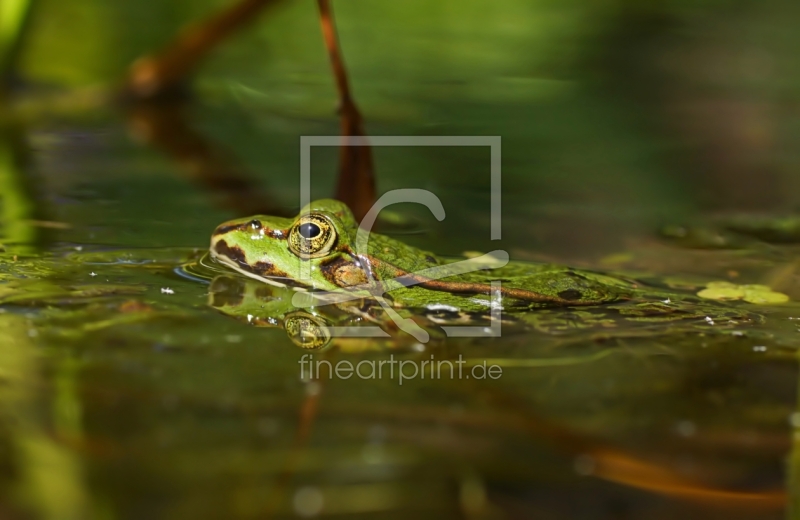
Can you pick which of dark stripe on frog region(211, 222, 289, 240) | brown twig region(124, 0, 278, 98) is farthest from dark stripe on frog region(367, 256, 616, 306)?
brown twig region(124, 0, 278, 98)

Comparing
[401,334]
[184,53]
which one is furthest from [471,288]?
[184,53]

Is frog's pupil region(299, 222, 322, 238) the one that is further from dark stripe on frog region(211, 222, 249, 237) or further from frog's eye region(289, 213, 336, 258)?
dark stripe on frog region(211, 222, 249, 237)

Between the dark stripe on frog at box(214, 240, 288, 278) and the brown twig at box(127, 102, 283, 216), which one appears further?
the brown twig at box(127, 102, 283, 216)

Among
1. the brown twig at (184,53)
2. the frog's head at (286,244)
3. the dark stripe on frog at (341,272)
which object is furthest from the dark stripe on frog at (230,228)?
the brown twig at (184,53)

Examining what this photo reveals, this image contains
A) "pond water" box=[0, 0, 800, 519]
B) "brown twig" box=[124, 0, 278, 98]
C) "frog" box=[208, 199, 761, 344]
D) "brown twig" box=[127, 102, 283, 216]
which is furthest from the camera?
"brown twig" box=[124, 0, 278, 98]

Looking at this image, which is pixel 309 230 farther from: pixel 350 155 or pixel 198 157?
pixel 198 157

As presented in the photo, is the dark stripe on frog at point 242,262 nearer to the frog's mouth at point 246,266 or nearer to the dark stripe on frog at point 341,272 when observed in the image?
the frog's mouth at point 246,266

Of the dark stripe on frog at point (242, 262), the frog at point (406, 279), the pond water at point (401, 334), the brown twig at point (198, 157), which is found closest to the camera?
the pond water at point (401, 334)
